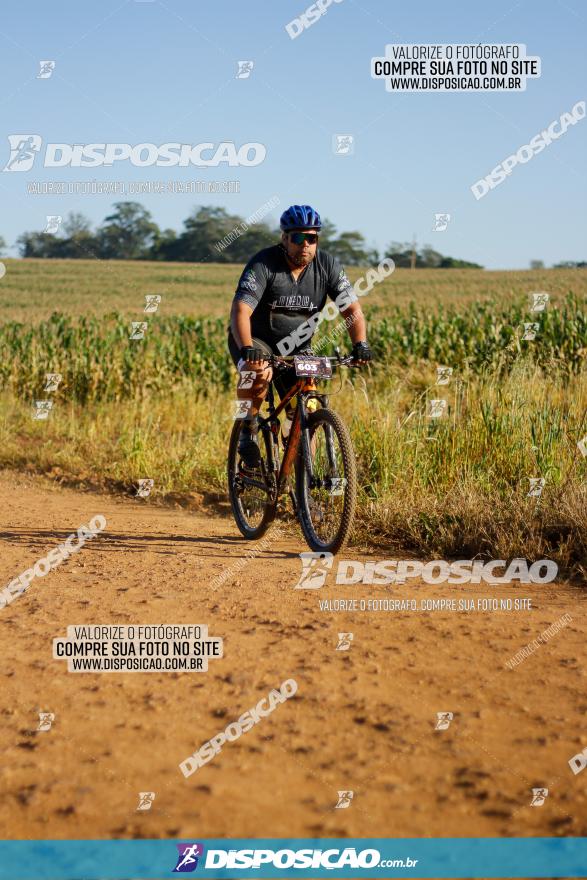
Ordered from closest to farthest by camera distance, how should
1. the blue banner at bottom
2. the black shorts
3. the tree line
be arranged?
1. the blue banner at bottom
2. the black shorts
3. the tree line

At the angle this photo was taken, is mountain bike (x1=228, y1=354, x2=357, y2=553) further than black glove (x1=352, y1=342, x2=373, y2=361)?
No

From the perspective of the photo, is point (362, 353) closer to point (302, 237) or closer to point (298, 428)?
point (298, 428)

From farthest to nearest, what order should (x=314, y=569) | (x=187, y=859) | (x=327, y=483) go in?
(x=327, y=483)
(x=314, y=569)
(x=187, y=859)

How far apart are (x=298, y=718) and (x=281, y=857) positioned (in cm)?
79

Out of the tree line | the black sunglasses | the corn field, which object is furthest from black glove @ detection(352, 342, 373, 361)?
the tree line

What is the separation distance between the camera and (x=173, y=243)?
88.2 meters

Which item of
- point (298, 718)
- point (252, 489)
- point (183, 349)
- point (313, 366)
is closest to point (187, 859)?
point (298, 718)

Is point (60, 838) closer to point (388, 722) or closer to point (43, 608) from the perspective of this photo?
point (388, 722)

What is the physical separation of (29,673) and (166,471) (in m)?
5.08

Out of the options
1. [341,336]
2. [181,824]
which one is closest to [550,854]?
[181,824]

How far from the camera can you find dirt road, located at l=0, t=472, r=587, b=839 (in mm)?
2928

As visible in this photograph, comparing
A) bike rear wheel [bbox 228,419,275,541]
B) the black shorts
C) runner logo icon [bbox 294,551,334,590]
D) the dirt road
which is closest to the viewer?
the dirt road

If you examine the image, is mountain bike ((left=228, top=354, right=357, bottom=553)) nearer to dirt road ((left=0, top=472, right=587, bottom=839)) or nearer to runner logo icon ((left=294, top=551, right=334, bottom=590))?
runner logo icon ((left=294, top=551, right=334, bottom=590))

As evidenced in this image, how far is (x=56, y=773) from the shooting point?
3170 mm
